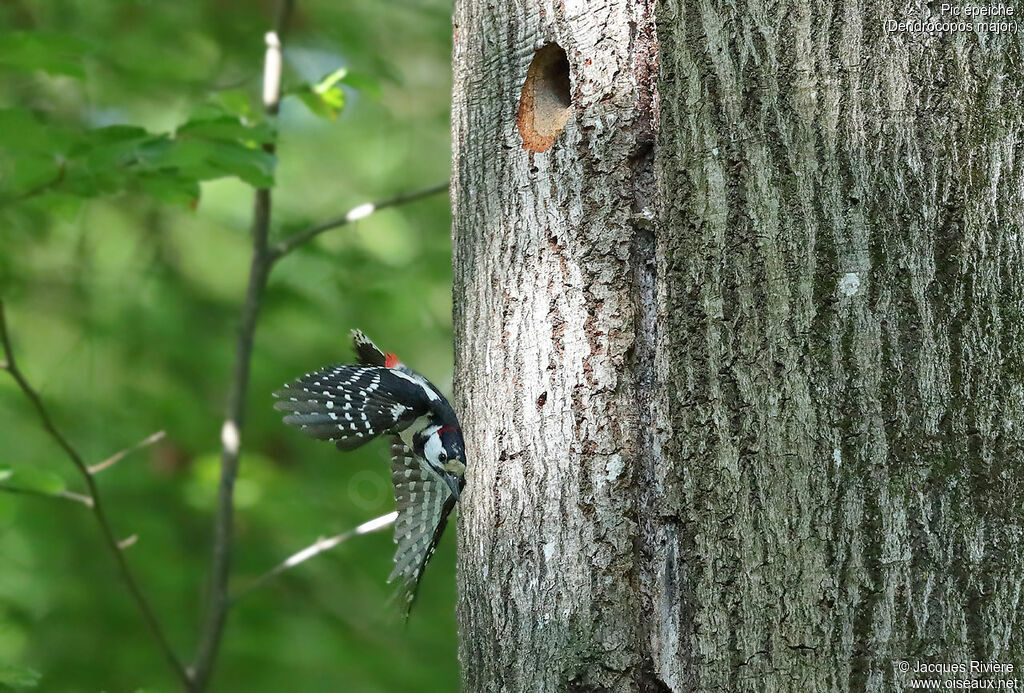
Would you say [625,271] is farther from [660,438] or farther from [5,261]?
[5,261]

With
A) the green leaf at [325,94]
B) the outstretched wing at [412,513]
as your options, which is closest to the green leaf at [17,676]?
the outstretched wing at [412,513]

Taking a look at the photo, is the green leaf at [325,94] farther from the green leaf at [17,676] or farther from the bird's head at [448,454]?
the green leaf at [17,676]

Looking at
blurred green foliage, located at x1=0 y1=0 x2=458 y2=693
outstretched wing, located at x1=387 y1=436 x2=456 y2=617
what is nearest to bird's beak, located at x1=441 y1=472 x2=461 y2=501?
outstretched wing, located at x1=387 y1=436 x2=456 y2=617

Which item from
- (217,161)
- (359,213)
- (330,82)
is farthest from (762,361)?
(330,82)

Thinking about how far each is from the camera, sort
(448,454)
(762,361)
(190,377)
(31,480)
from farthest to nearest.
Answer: (190,377) → (31,480) → (448,454) → (762,361)

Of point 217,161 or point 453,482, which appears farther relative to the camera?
point 217,161

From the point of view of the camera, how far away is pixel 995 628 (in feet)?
4.35

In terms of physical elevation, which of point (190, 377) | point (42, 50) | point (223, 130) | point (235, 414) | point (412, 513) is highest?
point (42, 50)

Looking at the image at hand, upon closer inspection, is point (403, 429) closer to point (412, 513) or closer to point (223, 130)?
point (412, 513)

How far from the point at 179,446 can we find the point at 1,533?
910 mm

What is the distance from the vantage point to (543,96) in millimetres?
1772

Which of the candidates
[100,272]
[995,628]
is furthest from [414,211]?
[995,628]

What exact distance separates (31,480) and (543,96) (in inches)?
71.3

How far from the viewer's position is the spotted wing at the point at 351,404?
1.87 m
